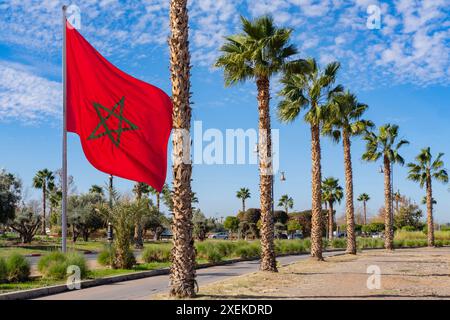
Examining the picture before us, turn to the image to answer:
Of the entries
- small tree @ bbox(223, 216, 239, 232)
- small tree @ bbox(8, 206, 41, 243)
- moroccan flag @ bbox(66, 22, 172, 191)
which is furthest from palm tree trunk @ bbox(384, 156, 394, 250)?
moroccan flag @ bbox(66, 22, 172, 191)

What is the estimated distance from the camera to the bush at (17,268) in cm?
1697

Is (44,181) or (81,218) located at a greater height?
(44,181)

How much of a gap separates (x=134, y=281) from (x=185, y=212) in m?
6.93

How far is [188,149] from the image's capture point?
44.9 ft

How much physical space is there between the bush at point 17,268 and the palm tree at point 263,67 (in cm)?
902

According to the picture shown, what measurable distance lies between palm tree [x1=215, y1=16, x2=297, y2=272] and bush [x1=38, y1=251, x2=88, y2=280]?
7.30 m

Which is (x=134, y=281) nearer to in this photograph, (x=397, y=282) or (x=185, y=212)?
(x=185, y=212)

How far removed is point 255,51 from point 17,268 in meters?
12.1

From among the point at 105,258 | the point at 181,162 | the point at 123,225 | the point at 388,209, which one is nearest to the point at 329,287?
the point at 181,162

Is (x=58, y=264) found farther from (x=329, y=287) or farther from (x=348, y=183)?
(x=348, y=183)

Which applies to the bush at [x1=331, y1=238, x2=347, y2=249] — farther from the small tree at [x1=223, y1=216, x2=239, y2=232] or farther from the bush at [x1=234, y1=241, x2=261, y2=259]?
the small tree at [x1=223, y1=216, x2=239, y2=232]

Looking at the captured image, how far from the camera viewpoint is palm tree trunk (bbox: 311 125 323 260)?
102 feet

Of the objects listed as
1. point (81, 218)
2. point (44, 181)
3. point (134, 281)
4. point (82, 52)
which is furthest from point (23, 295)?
point (44, 181)
